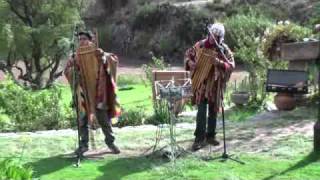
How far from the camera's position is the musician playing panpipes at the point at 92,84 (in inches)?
328

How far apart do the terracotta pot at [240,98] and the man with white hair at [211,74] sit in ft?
12.1

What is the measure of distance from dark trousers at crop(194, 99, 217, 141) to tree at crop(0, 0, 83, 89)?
45.4 ft

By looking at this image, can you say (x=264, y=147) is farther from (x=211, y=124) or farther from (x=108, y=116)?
(x=108, y=116)

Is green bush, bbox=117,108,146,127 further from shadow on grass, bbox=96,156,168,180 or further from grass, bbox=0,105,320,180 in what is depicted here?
shadow on grass, bbox=96,156,168,180

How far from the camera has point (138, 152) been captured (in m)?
8.70

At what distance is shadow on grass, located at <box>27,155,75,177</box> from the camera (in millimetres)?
7754

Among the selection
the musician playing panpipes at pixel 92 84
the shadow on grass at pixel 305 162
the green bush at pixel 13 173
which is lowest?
the shadow on grass at pixel 305 162

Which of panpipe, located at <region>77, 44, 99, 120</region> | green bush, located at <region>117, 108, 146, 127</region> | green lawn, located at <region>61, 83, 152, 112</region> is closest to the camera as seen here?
panpipe, located at <region>77, 44, 99, 120</region>

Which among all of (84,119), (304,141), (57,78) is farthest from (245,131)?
(57,78)

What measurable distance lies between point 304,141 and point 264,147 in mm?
620

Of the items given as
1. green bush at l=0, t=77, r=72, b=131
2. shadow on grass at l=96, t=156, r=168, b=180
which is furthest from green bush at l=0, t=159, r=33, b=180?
green bush at l=0, t=77, r=72, b=131

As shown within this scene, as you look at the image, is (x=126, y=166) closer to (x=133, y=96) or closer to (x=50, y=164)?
(x=50, y=164)

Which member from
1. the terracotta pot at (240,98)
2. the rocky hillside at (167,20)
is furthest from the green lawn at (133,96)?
the rocky hillside at (167,20)

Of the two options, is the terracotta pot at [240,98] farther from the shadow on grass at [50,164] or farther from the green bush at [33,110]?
the shadow on grass at [50,164]
